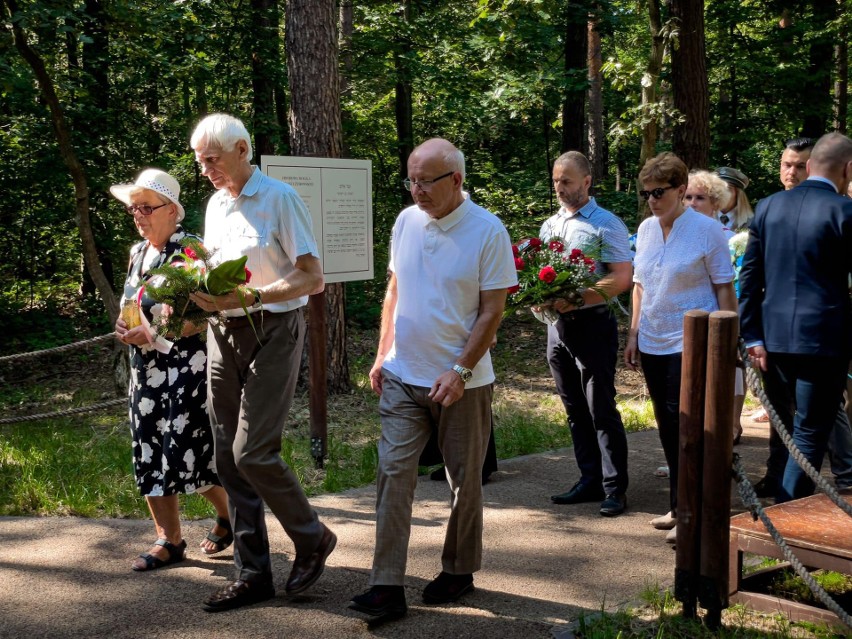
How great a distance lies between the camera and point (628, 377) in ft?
40.7

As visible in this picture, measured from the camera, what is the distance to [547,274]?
5.45 m

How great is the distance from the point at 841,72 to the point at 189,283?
→ 2028 cm

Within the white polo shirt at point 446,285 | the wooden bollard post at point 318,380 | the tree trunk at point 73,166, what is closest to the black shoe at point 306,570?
the white polo shirt at point 446,285

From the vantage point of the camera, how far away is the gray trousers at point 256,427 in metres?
4.18

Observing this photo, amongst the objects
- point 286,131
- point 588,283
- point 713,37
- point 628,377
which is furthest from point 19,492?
point 713,37

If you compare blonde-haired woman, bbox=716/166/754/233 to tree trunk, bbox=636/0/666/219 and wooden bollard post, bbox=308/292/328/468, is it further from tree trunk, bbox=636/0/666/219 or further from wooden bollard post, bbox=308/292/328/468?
tree trunk, bbox=636/0/666/219

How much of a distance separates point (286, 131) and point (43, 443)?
9816 mm

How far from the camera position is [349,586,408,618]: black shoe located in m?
3.98

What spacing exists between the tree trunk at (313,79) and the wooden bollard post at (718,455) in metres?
5.70

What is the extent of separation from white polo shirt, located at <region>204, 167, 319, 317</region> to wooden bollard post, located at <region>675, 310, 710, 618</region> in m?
1.75

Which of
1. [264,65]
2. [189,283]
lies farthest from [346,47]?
[189,283]

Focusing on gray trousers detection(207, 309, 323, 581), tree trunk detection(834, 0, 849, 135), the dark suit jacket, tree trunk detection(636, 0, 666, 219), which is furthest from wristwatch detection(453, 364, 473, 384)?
tree trunk detection(834, 0, 849, 135)

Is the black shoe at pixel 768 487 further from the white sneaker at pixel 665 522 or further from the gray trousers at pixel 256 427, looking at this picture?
the gray trousers at pixel 256 427

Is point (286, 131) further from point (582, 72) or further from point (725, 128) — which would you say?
point (725, 128)
